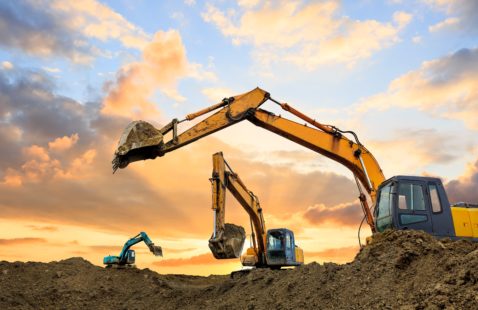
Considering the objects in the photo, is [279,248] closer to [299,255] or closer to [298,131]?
[299,255]

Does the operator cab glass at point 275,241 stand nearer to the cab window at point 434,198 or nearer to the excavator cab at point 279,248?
the excavator cab at point 279,248

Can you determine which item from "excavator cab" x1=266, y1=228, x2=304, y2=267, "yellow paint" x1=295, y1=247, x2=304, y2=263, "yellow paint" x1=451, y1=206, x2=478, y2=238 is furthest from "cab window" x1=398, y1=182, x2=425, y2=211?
"yellow paint" x1=295, y1=247, x2=304, y2=263

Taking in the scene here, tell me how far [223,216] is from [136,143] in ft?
10.4

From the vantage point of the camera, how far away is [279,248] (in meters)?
18.5

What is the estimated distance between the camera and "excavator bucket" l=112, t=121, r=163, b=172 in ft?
41.0

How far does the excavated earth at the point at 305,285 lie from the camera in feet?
24.7

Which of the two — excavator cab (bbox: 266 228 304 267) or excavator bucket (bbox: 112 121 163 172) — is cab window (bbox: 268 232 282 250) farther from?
excavator bucket (bbox: 112 121 163 172)

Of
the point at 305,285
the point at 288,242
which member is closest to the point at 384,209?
the point at 305,285

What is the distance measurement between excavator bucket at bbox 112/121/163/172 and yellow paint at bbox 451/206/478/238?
8.08 meters

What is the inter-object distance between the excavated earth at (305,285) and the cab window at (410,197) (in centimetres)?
126

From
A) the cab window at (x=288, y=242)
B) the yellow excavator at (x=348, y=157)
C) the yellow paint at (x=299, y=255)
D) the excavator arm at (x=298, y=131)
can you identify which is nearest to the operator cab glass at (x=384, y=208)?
the yellow excavator at (x=348, y=157)

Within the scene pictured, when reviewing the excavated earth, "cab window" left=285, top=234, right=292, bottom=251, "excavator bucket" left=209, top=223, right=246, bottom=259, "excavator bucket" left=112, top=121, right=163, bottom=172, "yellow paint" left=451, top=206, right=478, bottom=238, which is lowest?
the excavated earth

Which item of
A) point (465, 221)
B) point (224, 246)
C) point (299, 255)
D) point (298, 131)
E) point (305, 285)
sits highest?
point (298, 131)

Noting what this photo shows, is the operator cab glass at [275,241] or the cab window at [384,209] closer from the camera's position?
the cab window at [384,209]
